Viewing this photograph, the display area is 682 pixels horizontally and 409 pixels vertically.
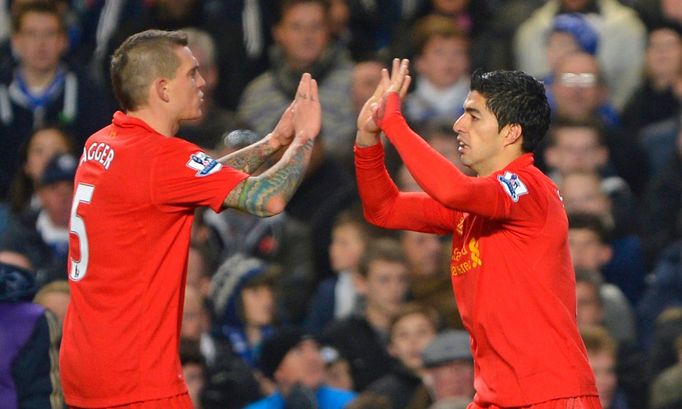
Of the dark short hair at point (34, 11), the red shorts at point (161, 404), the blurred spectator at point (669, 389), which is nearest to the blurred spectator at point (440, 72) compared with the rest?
the dark short hair at point (34, 11)

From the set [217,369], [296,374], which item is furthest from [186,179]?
[217,369]

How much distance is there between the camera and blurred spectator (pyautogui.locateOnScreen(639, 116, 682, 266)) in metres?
9.58

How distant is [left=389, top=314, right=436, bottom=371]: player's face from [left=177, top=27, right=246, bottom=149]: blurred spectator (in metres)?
2.25

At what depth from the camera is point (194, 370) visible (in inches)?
326

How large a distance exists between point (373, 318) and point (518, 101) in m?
3.29

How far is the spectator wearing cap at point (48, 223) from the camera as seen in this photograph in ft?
31.2

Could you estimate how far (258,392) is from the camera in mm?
8516

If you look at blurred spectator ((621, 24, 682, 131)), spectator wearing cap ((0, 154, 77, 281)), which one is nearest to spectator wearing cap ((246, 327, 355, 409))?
spectator wearing cap ((0, 154, 77, 281))

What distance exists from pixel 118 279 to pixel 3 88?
5.34 meters

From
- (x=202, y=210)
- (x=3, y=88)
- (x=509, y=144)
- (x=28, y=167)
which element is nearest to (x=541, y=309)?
(x=509, y=144)

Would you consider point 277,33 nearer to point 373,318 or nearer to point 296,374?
point 373,318

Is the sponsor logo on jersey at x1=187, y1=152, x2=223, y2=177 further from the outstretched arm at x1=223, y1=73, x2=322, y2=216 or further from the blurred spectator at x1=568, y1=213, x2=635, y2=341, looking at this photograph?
the blurred spectator at x1=568, y1=213, x2=635, y2=341

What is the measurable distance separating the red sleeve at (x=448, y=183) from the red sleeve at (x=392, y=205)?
1.74 feet

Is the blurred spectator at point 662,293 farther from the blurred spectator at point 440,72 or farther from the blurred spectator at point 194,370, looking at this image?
the blurred spectator at point 194,370
